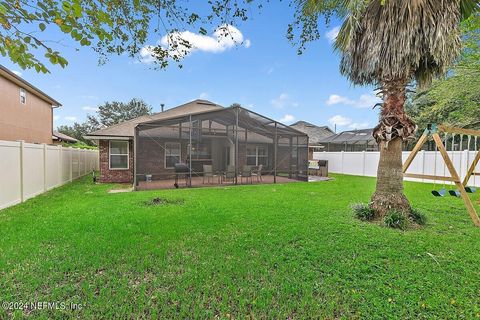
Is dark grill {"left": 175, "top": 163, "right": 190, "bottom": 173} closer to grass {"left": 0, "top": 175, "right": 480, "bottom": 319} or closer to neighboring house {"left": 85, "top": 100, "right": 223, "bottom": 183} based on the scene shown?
neighboring house {"left": 85, "top": 100, "right": 223, "bottom": 183}

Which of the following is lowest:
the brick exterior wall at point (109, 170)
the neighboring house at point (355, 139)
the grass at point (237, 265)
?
the grass at point (237, 265)

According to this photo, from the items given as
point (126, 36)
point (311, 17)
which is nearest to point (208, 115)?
point (311, 17)

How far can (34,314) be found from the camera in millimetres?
2371

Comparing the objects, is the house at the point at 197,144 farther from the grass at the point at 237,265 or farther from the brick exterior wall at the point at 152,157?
the grass at the point at 237,265

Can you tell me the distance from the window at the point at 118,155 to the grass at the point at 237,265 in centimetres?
712

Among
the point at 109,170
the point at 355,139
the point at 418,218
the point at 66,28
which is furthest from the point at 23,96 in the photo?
the point at 355,139

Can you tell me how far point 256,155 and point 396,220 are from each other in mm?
11104

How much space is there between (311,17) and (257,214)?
4606 mm

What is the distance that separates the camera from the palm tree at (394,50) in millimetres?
4988

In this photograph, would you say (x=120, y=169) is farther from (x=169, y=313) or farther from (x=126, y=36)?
(x=169, y=313)

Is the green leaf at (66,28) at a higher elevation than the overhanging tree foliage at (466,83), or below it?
below

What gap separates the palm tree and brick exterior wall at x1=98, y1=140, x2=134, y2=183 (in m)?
11.5

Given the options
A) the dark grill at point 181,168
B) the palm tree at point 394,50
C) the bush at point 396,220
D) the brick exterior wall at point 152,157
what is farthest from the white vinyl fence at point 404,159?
the brick exterior wall at point 152,157

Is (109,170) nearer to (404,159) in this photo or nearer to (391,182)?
(391,182)
